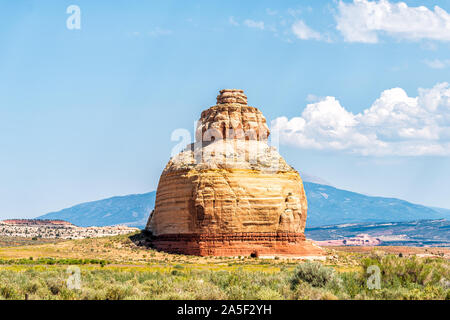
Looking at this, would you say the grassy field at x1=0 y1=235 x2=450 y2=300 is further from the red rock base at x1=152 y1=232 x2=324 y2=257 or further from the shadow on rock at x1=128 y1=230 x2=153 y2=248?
the shadow on rock at x1=128 y1=230 x2=153 y2=248

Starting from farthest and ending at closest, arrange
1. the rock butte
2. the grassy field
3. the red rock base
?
the rock butte
the red rock base
the grassy field

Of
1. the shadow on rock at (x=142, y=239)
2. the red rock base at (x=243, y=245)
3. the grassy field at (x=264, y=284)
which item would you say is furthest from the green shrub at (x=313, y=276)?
the shadow on rock at (x=142, y=239)

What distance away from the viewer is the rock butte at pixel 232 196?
59594 mm

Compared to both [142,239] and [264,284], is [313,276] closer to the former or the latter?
[264,284]

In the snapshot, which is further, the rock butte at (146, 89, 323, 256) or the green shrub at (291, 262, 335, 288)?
the rock butte at (146, 89, 323, 256)

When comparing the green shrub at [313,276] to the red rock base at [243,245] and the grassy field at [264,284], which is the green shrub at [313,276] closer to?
the grassy field at [264,284]

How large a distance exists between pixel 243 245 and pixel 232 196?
176 inches

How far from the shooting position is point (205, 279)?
34562 mm

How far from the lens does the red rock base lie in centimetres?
5903

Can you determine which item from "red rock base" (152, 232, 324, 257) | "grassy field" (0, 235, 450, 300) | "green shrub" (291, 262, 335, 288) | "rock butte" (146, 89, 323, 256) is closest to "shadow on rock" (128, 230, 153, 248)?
"rock butte" (146, 89, 323, 256)

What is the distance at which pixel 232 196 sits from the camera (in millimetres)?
59719
